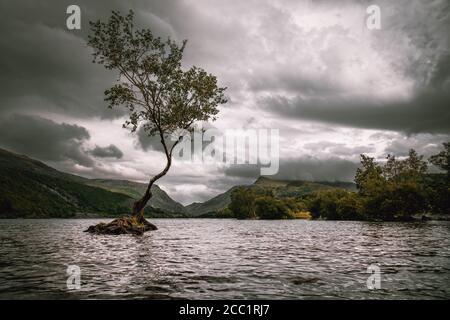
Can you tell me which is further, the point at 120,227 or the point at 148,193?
the point at 148,193

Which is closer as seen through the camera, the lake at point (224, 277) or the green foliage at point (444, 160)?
the lake at point (224, 277)

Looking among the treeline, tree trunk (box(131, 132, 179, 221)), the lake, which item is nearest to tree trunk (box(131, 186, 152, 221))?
tree trunk (box(131, 132, 179, 221))

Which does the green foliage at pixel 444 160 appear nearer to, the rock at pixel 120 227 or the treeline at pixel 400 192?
the treeline at pixel 400 192

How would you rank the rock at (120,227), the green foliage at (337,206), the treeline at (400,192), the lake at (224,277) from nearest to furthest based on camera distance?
the lake at (224,277), the rock at (120,227), the treeline at (400,192), the green foliage at (337,206)

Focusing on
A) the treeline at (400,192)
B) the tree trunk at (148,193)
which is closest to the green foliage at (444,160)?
the treeline at (400,192)

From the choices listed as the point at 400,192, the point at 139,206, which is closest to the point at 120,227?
the point at 139,206

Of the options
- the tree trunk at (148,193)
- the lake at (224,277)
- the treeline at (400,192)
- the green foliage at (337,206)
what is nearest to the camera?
the lake at (224,277)

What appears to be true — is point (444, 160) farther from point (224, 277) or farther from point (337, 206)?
point (224, 277)

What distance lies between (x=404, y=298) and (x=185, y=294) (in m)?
7.97

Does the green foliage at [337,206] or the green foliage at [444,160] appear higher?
the green foliage at [444,160]

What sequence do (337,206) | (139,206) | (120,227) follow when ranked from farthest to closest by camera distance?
(337,206) < (139,206) < (120,227)

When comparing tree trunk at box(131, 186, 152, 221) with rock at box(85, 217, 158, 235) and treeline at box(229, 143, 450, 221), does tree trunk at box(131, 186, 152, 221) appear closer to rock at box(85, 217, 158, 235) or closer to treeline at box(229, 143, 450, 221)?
rock at box(85, 217, 158, 235)
